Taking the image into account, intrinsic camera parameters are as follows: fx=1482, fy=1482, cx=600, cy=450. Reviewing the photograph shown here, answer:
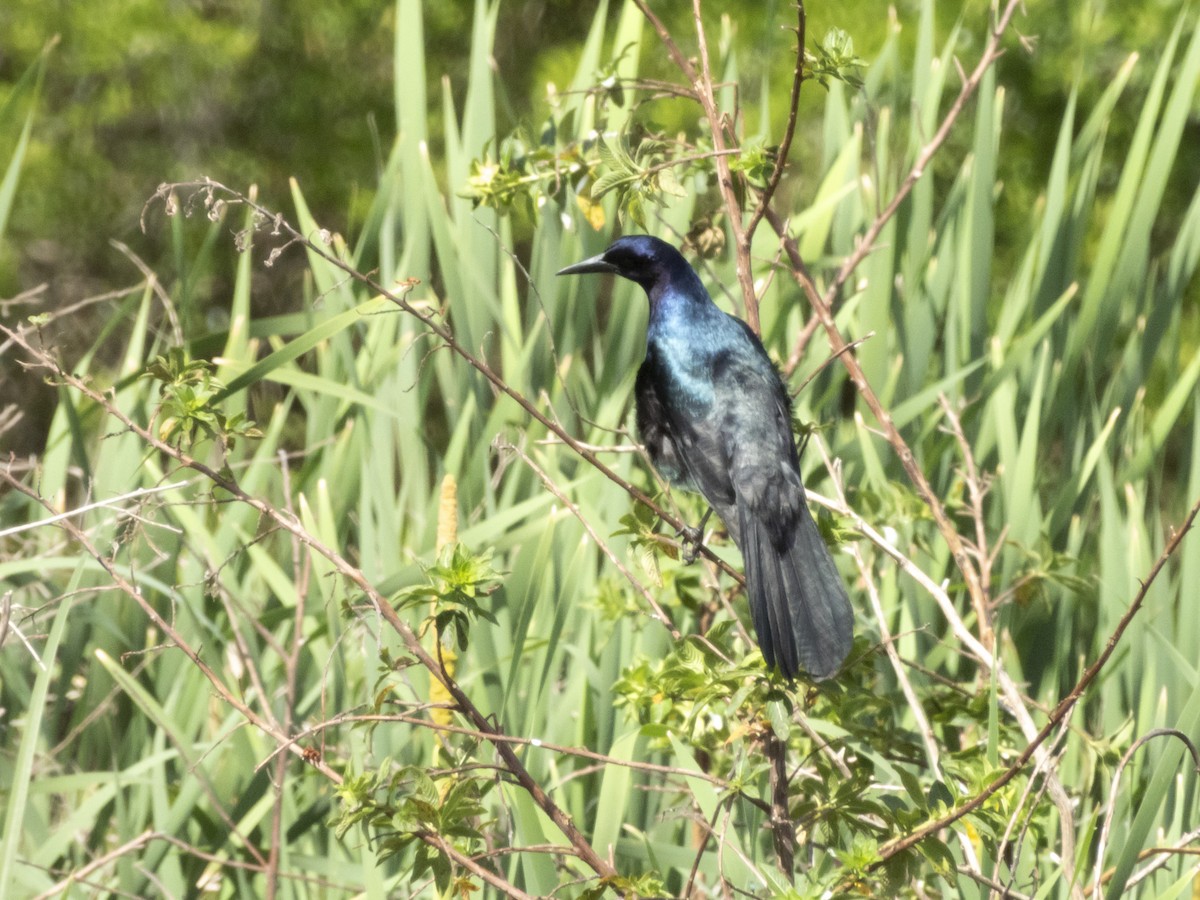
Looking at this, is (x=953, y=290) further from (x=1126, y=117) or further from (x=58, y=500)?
(x=1126, y=117)

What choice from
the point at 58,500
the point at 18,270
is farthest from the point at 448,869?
the point at 18,270

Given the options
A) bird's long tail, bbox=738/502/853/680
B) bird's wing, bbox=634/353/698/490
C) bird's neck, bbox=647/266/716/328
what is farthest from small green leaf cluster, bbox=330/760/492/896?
bird's neck, bbox=647/266/716/328

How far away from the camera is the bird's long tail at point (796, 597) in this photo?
62.2 inches

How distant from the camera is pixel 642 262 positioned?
2.34 metres

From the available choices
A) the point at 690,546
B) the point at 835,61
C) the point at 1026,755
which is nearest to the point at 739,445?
the point at 690,546

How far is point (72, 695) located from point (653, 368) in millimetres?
1046

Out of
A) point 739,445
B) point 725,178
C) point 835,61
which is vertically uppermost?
point 835,61

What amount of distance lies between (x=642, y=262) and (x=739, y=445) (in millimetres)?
426

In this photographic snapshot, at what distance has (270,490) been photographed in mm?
3127

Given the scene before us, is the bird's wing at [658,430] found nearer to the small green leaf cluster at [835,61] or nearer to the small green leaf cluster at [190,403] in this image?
the small green leaf cluster at [835,61]

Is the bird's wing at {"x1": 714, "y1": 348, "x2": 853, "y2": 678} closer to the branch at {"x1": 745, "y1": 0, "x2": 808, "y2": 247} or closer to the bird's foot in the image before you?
the bird's foot

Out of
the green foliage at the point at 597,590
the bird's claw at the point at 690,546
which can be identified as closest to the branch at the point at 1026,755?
the green foliage at the point at 597,590

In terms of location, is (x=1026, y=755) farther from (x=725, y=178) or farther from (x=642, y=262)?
(x=642, y=262)

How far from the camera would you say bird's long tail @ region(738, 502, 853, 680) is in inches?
62.2
